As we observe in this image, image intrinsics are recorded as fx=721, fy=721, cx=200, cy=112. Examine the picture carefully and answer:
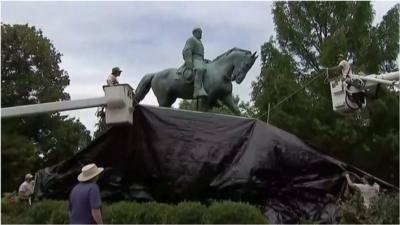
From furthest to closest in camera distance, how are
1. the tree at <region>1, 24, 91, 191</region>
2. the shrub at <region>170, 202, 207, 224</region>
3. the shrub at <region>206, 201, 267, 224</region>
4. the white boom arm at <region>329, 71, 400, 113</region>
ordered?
1. the tree at <region>1, 24, 91, 191</region>
2. the white boom arm at <region>329, 71, 400, 113</region>
3. the shrub at <region>170, 202, 207, 224</region>
4. the shrub at <region>206, 201, 267, 224</region>

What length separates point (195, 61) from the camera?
1490 centimetres

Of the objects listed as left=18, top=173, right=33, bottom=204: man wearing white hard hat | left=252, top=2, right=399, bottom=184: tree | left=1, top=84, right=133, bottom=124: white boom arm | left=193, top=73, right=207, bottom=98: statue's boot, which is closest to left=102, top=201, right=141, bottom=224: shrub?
left=1, top=84, right=133, bottom=124: white boom arm

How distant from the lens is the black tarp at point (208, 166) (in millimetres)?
12023

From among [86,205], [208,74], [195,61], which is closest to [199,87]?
[208,74]

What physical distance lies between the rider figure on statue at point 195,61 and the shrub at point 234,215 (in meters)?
4.27

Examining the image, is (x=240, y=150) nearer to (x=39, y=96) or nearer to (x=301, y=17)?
(x=301, y=17)

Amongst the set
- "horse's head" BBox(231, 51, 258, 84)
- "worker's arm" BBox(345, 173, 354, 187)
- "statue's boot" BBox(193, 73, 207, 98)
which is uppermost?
"horse's head" BBox(231, 51, 258, 84)

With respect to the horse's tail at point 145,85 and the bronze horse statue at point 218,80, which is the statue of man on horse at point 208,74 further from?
the horse's tail at point 145,85

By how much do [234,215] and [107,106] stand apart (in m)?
2.83

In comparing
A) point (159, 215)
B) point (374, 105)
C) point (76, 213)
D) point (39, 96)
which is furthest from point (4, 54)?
point (76, 213)

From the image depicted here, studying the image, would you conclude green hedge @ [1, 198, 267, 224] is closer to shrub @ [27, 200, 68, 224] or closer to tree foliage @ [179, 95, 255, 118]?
shrub @ [27, 200, 68, 224]

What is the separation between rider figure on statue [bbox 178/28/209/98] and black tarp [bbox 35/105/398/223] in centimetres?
187

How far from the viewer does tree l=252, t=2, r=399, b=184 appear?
25359 millimetres

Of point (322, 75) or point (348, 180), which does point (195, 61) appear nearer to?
point (348, 180)
